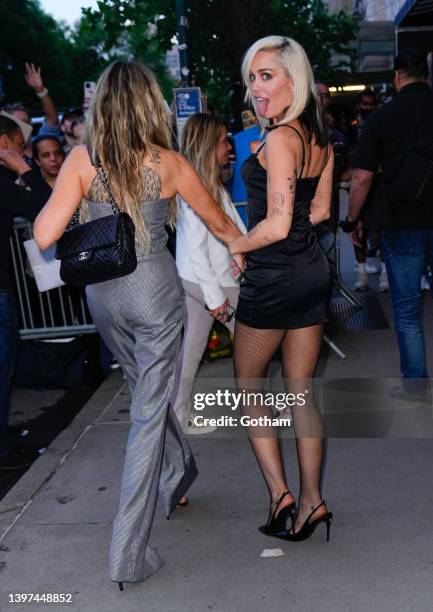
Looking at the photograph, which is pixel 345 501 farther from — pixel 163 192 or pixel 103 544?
pixel 163 192

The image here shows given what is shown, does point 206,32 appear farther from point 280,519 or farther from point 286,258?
point 280,519

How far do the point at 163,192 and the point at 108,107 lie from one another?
1.29 ft

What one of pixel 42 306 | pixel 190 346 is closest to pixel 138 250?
pixel 190 346

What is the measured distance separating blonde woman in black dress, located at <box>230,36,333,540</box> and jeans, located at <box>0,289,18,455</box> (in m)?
1.98

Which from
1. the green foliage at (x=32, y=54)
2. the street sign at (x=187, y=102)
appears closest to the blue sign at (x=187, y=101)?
the street sign at (x=187, y=102)

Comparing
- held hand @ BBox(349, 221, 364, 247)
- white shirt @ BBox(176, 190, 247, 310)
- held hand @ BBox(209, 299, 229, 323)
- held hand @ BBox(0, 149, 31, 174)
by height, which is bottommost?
held hand @ BBox(349, 221, 364, 247)

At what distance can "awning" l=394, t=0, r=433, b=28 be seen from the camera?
16123mm

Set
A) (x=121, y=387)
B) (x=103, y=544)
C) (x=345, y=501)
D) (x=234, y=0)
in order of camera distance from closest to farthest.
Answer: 1. (x=103, y=544)
2. (x=345, y=501)
3. (x=121, y=387)
4. (x=234, y=0)

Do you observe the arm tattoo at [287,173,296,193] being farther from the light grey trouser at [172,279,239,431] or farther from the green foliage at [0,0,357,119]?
the green foliage at [0,0,357,119]

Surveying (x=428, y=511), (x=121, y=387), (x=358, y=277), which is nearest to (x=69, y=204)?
(x=428, y=511)

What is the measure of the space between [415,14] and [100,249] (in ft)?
52.0

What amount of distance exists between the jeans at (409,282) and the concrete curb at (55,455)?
6.89 feet

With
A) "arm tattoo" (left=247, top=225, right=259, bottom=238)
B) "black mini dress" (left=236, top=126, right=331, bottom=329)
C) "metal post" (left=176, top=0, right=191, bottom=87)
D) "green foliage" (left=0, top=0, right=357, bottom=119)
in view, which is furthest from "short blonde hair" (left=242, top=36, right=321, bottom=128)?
"metal post" (left=176, top=0, right=191, bottom=87)

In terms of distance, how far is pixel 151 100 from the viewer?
3.28m
